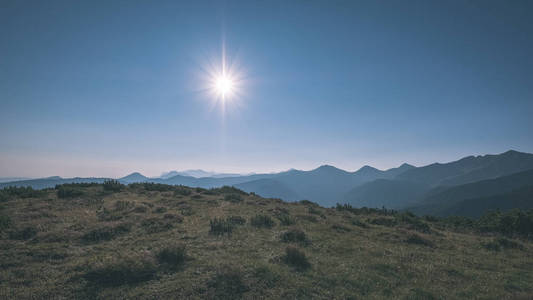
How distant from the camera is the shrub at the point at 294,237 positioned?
13109 millimetres

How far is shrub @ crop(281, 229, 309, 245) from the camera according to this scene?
516 inches

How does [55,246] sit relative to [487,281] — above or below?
above

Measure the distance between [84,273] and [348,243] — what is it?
42.7ft

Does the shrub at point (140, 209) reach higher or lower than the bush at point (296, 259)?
higher

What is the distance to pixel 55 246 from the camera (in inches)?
424

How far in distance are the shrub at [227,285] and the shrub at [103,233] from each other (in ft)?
27.5

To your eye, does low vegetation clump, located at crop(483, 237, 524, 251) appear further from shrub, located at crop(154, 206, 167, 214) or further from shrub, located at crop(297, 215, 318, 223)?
shrub, located at crop(154, 206, 167, 214)

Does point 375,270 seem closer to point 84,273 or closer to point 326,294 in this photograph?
point 326,294

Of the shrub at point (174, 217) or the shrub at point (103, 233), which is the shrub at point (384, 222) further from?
the shrub at point (103, 233)

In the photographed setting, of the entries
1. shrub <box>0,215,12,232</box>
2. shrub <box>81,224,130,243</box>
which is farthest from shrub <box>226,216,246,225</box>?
shrub <box>0,215,12,232</box>

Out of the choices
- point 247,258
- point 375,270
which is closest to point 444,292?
point 375,270

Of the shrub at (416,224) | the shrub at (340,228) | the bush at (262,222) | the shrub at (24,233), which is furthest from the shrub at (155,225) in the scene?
the shrub at (416,224)

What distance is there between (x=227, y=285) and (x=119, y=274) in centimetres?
407

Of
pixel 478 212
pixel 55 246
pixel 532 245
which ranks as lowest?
pixel 478 212
